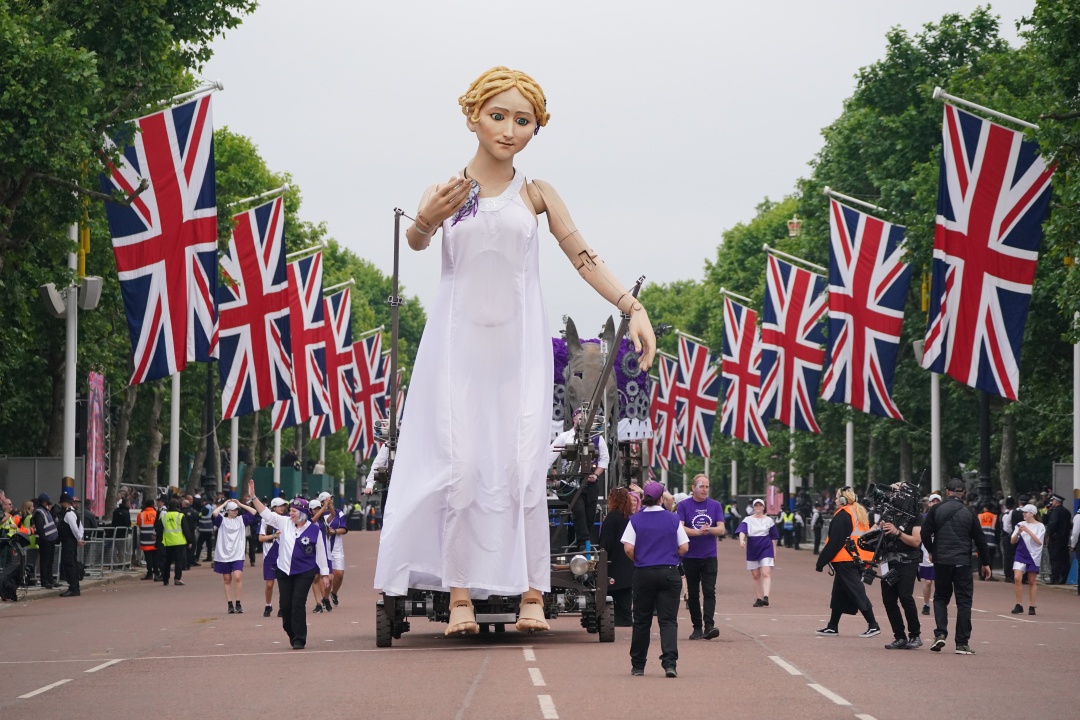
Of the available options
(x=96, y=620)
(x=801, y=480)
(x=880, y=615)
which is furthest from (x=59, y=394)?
(x=801, y=480)

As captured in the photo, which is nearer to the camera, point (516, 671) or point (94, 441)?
point (516, 671)

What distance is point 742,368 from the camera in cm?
5747

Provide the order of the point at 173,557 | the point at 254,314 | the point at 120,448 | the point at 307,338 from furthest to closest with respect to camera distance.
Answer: the point at 120,448 < the point at 307,338 < the point at 254,314 < the point at 173,557

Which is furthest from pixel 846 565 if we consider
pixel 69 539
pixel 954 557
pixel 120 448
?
pixel 120 448

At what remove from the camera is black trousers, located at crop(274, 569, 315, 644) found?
803 inches

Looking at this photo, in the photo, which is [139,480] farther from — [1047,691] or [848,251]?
[1047,691]

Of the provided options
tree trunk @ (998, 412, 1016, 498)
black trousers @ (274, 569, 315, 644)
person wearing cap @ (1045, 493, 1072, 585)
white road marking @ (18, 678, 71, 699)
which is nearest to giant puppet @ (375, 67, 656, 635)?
white road marking @ (18, 678, 71, 699)

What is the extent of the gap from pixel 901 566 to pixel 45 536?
17.9 metres

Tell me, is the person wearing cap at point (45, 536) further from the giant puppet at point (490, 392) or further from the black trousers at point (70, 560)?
the giant puppet at point (490, 392)

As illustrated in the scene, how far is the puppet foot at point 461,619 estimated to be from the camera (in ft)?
45.1

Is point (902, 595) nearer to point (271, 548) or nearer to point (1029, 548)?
point (1029, 548)

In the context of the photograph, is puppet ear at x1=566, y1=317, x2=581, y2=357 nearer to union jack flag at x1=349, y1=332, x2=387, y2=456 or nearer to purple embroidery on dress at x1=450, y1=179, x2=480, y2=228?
purple embroidery on dress at x1=450, y1=179, x2=480, y2=228

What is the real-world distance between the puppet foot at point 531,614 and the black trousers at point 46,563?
22.0 m

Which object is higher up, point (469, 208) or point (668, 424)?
point (668, 424)
